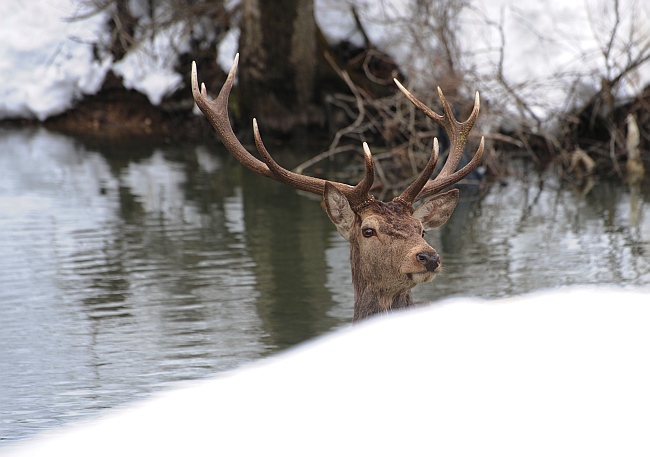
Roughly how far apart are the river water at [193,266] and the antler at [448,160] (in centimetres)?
138

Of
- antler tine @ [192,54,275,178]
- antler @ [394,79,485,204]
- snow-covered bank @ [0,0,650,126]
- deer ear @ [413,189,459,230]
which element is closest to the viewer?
antler @ [394,79,485,204]

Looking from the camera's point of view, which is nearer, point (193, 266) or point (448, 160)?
point (448, 160)

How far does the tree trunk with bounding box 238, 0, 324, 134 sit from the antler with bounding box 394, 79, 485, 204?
366 inches

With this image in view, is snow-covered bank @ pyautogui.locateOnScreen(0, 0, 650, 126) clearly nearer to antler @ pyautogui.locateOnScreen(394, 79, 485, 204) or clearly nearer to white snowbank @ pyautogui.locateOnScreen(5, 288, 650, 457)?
antler @ pyautogui.locateOnScreen(394, 79, 485, 204)

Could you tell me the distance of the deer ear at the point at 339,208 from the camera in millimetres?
4925

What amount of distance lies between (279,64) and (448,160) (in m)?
9.65

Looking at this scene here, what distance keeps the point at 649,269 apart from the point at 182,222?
4196mm

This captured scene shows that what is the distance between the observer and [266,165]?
5.36m

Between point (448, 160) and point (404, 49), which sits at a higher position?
point (404, 49)

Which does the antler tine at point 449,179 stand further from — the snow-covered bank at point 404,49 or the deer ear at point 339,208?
the snow-covered bank at point 404,49

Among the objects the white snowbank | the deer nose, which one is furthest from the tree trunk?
the white snowbank

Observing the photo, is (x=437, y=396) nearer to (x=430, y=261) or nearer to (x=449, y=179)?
(x=430, y=261)

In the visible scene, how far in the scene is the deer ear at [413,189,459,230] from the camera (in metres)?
5.29

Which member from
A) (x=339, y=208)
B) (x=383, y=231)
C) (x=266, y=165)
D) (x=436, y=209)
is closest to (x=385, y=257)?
(x=383, y=231)
